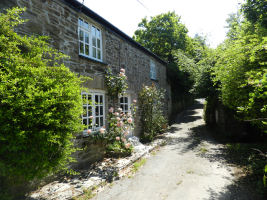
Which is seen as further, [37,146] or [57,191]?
[57,191]

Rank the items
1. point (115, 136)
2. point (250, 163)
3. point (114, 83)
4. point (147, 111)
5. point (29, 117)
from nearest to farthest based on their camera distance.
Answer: point (29, 117) → point (250, 163) → point (115, 136) → point (114, 83) → point (147, 111)

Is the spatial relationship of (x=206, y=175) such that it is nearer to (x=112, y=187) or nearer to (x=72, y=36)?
(x=112, y=187)

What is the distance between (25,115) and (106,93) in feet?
12.9

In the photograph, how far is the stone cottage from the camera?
401 cm

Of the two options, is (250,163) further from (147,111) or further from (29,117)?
(29,117)

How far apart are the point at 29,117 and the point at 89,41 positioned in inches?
163

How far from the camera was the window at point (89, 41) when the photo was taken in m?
5.42

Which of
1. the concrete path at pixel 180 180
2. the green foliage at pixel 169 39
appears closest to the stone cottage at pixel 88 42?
the concrete path at pixel 180 180

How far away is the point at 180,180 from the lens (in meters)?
4.21

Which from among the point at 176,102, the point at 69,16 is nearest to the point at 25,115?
the point at 69,16

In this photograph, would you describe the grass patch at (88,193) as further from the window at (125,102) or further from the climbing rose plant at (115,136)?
the window at (125,102)

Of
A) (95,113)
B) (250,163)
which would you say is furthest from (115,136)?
(250,163)

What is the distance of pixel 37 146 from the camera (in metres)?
2.43

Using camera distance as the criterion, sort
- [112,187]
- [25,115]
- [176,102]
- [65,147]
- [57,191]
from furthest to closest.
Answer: [176,102] → [112,187] → [57,191] → [65,147] → [25,115]
